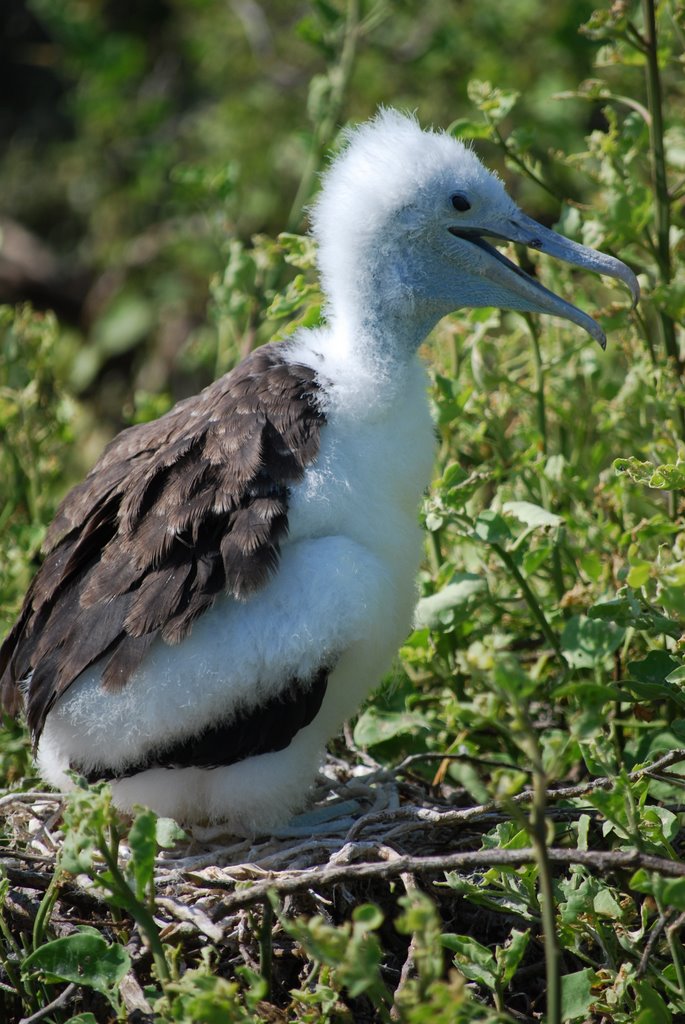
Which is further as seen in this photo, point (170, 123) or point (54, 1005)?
point (170, 123)

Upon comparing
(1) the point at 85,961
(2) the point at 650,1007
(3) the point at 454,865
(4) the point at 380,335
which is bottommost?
(2) the point at 650,1007

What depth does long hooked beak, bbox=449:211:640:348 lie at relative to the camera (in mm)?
3387

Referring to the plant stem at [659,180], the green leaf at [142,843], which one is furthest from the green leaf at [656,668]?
the green leaf at [142,843]

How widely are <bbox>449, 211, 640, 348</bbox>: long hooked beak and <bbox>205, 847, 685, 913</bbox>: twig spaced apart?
1.44 m

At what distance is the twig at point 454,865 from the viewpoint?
2.41m

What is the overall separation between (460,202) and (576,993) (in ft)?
6.55

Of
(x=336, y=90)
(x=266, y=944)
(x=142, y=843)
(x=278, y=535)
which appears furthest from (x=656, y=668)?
(x=336, y=90)

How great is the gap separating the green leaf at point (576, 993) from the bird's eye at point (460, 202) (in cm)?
195

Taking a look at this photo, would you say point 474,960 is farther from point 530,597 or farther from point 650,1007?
point 530,597

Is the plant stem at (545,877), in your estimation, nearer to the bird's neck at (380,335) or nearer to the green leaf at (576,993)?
the green leaf at (576,993)

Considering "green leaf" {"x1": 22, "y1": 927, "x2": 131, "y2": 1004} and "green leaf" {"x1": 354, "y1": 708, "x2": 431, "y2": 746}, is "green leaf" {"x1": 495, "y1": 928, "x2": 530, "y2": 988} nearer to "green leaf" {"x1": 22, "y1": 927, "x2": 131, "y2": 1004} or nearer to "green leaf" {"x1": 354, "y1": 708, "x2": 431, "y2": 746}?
"green leaf" {"x1": 22, "y1": 927, "x2": 131, "y2": 1004}

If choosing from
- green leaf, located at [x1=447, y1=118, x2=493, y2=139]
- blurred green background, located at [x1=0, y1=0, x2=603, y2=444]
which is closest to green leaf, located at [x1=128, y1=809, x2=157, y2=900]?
green leaf, located at [x1=447, y1=118, x2=493, y2=139]

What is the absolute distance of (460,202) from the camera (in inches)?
137

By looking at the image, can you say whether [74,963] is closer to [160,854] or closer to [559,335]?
[160,854]
